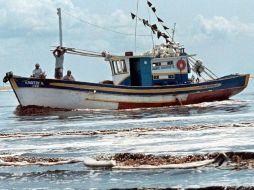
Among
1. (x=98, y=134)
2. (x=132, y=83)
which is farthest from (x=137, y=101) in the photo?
(x=98, y=134)

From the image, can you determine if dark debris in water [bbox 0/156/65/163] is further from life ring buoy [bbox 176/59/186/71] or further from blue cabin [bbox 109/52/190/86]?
life ring buoy [bbox 176/59/186/71]

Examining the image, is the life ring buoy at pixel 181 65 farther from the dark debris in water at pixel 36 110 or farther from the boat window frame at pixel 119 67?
the dark debris in water at pixel 36 110

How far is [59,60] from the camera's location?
37.1 meters

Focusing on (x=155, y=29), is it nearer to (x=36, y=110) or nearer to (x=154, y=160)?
(x=36, y=110)

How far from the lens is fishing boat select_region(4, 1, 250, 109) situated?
3531 cm

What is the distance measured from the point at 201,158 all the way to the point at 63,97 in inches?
941

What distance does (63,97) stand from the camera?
3531 centimetres

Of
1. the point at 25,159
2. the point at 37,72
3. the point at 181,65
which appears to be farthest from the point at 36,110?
the point at 25,159

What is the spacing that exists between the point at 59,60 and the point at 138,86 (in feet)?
16.5

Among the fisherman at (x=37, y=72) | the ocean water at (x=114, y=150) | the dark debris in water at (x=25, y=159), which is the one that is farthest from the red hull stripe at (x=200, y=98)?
the dark debris in water at (x=25, y=159)

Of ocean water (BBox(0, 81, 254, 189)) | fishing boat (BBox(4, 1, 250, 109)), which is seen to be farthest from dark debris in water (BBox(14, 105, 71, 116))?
ocean water (BBox(0, 81, 254, 189))

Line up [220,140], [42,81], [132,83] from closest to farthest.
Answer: [220,140], [42,81], [132,83]

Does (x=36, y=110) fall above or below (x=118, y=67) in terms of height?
below

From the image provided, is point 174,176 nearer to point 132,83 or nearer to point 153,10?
point 132,83
